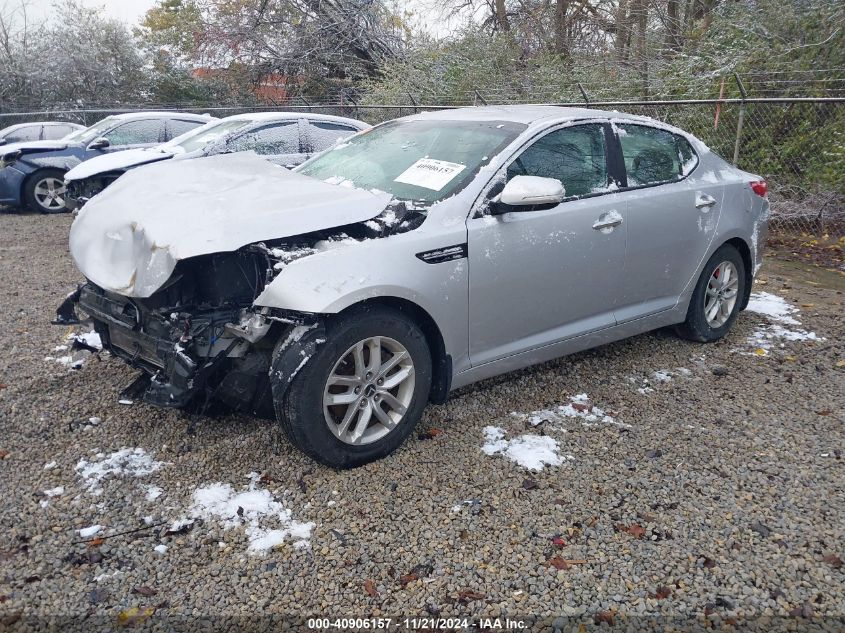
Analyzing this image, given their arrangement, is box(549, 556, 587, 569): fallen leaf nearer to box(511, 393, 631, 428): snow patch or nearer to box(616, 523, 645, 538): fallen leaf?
box(616, 523, 645, 538): fallen leaf

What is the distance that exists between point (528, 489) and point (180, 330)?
5.90ft

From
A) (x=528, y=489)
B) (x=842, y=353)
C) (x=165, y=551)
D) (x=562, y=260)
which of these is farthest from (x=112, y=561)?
(x=842, y=353)

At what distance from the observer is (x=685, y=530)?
9.52 feet

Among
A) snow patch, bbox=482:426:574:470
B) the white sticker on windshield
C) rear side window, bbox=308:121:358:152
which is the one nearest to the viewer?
snow patch, bbox=482:426:574:470

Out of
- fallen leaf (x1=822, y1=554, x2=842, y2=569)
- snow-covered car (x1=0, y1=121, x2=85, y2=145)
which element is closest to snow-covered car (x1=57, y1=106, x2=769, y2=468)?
fallen leaf (x1=822, y1=554, x2=842, y2=569)

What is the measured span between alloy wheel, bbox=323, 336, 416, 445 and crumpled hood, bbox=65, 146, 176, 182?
668cm

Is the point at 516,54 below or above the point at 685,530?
above

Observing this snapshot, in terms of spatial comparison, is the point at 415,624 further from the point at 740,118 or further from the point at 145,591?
the point at 740,118

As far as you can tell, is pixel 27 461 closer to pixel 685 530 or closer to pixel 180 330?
pixel 180 330

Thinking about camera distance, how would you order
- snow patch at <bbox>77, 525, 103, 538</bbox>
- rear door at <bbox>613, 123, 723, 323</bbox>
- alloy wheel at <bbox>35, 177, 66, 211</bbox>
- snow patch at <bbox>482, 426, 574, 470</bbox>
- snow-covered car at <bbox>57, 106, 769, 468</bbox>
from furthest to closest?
alloy wheel at <bbox>35, 177, 66, 211</bbox>
rear door at <bbox>613, 123, 723, 323</bbox>
snow patch at <bbox>482, 426, 574, 470</bbox>
snow-covered car at <bbox>57, 106, 769, 468</bbox>
snow patch at <bbox>77, 525, 103, 538</bbox>

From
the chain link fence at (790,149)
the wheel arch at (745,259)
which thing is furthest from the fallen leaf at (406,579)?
the chain link fence at (790,149)

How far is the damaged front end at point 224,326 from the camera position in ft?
10.1

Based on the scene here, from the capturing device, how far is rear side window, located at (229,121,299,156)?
873cm

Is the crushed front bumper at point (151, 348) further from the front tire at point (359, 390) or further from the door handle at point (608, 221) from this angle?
the door handle at point (608, 221)
